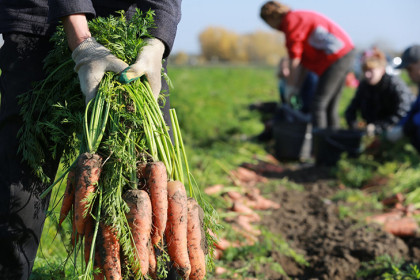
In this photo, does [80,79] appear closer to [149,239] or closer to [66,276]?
[149,239]

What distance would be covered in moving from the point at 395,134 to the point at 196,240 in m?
4.60

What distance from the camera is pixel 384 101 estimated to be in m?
6.40

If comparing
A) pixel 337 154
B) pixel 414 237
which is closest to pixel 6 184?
pixel 414 237

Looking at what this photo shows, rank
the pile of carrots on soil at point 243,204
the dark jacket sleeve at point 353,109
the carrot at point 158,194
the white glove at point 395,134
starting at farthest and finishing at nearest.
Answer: the dark jacket sleeve at point 353,109 → the white glove at point 395,134 → the pile of carrots on soil at point 243,204 → the carrot at point 158,194

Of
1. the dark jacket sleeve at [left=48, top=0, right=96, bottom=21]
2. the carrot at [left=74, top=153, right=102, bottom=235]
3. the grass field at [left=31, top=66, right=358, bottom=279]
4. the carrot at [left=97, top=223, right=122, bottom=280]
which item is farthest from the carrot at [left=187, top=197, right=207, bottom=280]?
the dark jacket sleeve at [left=48, top=0, right=96, bottom=21]

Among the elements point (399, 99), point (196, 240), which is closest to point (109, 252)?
point (196, 240)

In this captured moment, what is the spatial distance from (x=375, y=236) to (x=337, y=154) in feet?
8.08

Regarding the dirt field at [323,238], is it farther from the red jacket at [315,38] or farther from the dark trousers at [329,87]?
the red jacket at [315,38]

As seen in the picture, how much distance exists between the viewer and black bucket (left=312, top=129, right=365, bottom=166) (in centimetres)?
592

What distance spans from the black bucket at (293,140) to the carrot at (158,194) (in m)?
4.81

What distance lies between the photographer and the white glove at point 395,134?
578 cm

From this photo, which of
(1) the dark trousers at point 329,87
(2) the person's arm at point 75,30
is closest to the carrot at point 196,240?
(2) the person's arm at point 75,30

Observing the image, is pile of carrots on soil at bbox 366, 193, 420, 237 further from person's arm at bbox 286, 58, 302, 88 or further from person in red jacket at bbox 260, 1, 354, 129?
person's arm at bbox 286, 58, 302, 88

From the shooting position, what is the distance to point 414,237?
3.77 meters
